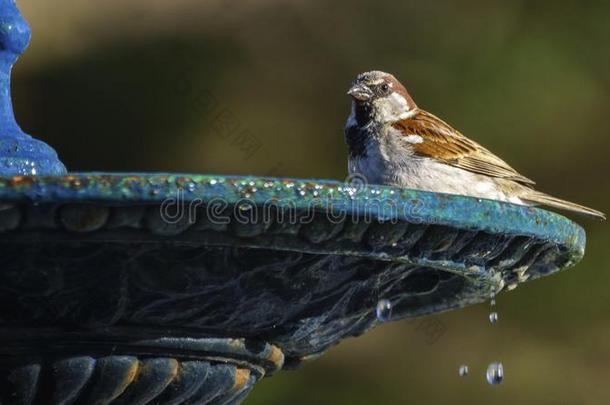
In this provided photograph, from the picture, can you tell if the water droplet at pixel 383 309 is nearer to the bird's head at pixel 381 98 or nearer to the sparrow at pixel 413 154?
the sparrow at pixel 413 154

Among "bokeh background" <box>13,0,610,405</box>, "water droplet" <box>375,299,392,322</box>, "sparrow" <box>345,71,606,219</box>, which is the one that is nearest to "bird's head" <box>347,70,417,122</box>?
"sparrow" <box>345,71,606,219</box>

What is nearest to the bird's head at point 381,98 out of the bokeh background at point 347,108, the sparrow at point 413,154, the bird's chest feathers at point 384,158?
the sparrow at point 413,154

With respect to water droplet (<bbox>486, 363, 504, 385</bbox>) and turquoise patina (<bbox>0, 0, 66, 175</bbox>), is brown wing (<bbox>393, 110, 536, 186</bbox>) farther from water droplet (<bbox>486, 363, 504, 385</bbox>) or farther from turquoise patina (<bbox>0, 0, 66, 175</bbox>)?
turquoise patina (<bbox>0, 0, 66, 175</bbox>)

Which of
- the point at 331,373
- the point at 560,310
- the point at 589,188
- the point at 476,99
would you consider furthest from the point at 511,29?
the point at 331,373

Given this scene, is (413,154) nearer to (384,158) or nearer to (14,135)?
(384,158)

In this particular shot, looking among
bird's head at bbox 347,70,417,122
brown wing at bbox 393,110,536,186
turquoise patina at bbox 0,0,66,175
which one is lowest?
turquoise patina at bbox 0,0,66,175

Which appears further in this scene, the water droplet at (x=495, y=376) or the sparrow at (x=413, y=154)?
the sparrow at (x=413, y=154)

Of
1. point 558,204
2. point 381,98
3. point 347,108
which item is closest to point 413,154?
point 381,98
